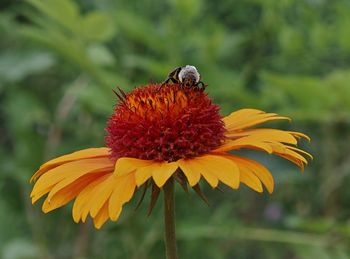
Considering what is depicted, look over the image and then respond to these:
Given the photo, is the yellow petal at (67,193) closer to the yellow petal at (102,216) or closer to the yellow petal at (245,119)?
the yellow petal at (102,216)

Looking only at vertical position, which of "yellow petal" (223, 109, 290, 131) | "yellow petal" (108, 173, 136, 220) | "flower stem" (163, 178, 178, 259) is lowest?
"flower stem" (163, 178, 178, 259)

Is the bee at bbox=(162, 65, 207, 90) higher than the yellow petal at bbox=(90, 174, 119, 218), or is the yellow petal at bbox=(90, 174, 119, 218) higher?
the bee at bbox=(162, 65, 207, 90)

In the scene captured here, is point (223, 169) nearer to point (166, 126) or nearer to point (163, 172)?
point (163, 172)

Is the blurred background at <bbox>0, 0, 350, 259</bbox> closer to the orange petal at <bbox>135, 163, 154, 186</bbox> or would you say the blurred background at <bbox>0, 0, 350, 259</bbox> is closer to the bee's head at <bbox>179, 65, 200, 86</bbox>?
the bee's head at <bbox>179, 65, 200, 86</bbox>

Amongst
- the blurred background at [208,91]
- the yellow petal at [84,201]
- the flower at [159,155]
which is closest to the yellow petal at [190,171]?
the flower at [159,155]

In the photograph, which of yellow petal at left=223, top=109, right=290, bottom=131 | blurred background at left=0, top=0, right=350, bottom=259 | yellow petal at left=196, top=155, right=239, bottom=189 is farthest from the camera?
blurred background at left=0, top=0, right=350, bottom=259

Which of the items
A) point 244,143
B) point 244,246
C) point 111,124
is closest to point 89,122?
point 244,246

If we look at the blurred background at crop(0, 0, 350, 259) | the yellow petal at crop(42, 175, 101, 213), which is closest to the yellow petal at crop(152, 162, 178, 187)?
the yellow petal at crop(42, 175, 101, 213)

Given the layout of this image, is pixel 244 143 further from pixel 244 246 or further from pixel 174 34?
pixel 244 246
